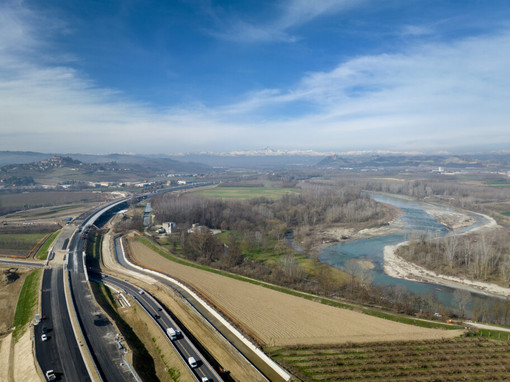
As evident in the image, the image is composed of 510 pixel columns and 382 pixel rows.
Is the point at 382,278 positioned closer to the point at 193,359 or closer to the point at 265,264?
the point at 265,264

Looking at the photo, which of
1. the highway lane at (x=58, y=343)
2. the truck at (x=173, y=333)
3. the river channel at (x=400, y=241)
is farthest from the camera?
the river channel at (x=400, y=241)

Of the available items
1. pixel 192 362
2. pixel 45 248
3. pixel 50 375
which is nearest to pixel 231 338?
pixel 192 362

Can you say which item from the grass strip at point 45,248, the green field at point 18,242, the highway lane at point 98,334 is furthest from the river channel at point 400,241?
the green field at point 18,242

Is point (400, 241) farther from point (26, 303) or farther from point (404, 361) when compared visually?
point (26, 303)

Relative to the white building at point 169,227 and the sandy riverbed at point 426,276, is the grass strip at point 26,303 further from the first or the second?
the sandy riverbed at point 426,276

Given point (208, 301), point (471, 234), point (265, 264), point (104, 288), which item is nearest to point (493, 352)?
point (208, 301)
